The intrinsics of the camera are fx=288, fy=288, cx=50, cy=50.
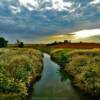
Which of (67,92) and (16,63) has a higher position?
(16,63)

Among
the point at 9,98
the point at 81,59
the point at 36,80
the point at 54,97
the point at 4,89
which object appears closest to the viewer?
the point at 9,98

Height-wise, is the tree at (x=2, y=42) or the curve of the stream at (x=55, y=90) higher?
the tree at (x=2, y=42)

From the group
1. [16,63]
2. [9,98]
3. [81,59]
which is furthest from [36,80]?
[9,98]

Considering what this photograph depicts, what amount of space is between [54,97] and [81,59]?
2024 cm

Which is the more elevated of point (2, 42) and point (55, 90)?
point (2, 42)

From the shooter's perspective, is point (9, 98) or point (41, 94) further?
point (41, 94)

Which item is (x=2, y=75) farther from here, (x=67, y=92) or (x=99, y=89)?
(x=99, y=89)

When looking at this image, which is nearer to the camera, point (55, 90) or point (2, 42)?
point (55, 90)

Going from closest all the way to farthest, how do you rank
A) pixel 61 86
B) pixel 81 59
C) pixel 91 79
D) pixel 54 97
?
pixel 54 97 → pixel 91 79 → pixel 61 86 → pixel 81 59

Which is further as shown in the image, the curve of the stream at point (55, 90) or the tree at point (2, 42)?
the tree at point (2, 42)

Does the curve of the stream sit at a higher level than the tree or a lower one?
lower

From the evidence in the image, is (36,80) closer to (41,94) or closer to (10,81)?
(41,94)

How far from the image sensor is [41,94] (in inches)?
1251

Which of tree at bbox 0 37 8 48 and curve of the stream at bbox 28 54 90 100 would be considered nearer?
curve of the stream at bbox 28 54 90 100
